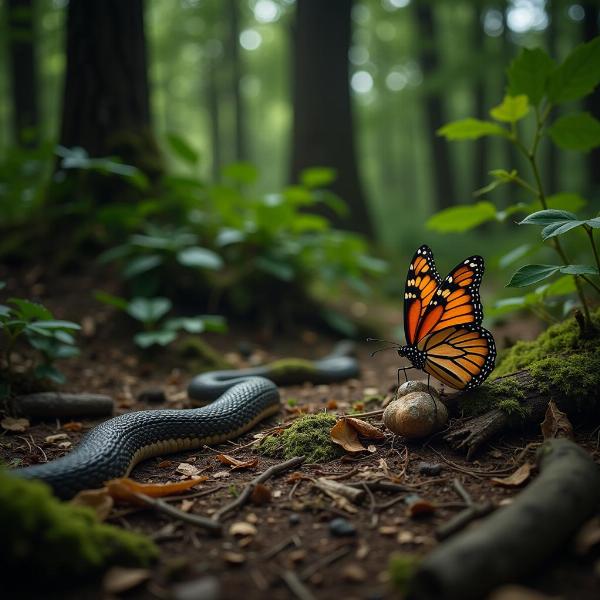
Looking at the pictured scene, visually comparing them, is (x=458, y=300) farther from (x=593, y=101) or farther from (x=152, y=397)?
(x=593, y=101)

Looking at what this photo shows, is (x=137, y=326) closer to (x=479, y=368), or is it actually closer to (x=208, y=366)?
(x=208, y=366)

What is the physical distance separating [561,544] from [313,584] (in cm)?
99

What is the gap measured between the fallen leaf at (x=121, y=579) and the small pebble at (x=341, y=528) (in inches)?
32.1

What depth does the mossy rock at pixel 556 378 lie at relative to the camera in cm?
279

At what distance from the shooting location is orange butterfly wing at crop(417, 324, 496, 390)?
9.82ft

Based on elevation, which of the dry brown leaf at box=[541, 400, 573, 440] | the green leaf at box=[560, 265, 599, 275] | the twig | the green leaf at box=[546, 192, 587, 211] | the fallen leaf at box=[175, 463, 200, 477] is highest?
the green leaf at box=[546, 192, 587, 211]

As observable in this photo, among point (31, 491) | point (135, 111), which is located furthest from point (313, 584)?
point (135, 111)

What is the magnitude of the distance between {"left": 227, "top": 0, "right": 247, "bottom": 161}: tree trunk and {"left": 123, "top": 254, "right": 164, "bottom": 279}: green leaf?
14.7m

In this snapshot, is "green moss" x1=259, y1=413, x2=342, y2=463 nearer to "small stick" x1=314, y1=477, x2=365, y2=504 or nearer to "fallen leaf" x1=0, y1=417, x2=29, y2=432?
"small stick" x1=314, y1=477, x2=365, y2=504

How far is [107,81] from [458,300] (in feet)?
20.0

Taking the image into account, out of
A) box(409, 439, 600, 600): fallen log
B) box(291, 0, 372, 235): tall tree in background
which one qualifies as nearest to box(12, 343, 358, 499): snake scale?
box(409, 439, 600, 600): fallen log

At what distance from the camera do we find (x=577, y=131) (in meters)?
3.35

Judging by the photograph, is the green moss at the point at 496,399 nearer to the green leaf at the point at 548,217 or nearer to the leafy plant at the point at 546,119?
the leafy plant at the point at 546,119

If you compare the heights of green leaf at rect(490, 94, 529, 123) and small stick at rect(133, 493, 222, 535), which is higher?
green leaf at rect(490, 94, 529, 123)
